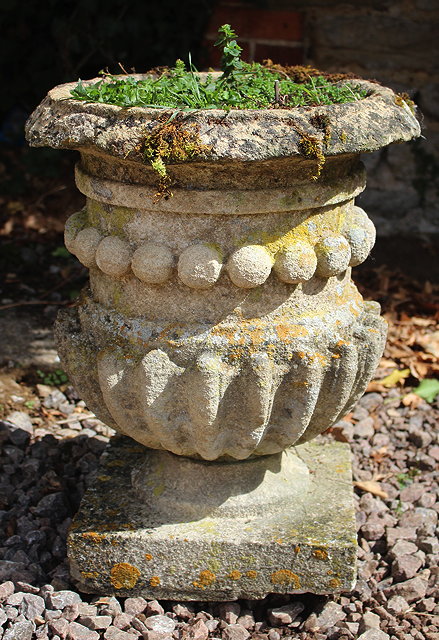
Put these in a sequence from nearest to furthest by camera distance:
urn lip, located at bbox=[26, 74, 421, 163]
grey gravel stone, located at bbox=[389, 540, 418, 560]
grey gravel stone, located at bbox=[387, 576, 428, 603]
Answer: urn lip, located at bbox=[26, 74, 421, 163] → grey gravel stone, located at bbox=[387, 576, 428, 603] → grey gravel stone, located at bbox=[389, 540, 418, 560]

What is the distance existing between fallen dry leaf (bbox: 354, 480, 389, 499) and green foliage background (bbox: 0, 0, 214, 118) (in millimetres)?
2857

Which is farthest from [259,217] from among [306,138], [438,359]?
[438,359]

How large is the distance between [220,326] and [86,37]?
11.4 feet

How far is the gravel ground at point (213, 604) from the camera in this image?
226cm

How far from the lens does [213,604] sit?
2.39 meters

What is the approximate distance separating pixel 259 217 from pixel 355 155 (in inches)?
14.9

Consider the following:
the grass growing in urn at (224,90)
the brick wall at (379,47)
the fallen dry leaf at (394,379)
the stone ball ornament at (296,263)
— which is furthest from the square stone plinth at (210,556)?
the brick wall at (379,47)

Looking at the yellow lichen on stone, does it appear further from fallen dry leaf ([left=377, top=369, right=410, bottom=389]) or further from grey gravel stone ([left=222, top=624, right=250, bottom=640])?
fallen dry leaf ([left=377, top=369, right=410, bottom=389])

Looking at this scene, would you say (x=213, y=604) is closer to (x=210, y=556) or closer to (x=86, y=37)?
(x=210, y=556)

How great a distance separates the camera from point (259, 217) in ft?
6.77

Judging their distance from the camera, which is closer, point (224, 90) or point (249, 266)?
point (249, 266)

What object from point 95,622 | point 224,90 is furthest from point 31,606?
point 224,90

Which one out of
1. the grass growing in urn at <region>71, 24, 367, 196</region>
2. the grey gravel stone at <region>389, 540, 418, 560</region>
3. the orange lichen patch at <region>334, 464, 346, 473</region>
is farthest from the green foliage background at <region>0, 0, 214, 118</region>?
the grey gravel stone at <region>389, 540, 418, 560</region>

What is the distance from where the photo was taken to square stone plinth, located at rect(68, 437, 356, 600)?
2.28m
